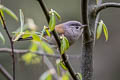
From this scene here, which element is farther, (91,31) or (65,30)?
(65,30)

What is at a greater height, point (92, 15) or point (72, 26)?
point (92, 15)

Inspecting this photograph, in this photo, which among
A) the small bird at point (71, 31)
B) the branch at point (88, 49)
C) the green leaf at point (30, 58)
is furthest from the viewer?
the green leaf at point (30, 58)

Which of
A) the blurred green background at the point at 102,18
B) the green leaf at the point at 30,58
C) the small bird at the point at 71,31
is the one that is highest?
the small bird at the point at 71,31

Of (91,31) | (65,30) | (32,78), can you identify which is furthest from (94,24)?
(32,78)

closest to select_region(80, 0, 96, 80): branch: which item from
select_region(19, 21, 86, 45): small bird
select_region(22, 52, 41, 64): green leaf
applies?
select_region(19, 21, 86, 45): small bird

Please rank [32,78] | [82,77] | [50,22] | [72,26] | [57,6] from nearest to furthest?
[50,22] < [82,77] < [72,26] < [32,78] < [57,6]

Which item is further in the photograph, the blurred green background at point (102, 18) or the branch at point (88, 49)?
the blurred green background at point (102, 18)

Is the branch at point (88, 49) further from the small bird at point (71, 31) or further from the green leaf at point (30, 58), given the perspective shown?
the green leaf at point (30, 58)

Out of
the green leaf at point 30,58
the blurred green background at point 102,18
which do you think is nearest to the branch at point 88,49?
the green leaf at point 30,58

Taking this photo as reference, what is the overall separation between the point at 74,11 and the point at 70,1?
17.7 inches

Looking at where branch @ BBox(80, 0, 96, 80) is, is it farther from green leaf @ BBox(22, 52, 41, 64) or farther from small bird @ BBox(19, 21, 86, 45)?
green leaf @ BBox(22, 52, 41, 64)

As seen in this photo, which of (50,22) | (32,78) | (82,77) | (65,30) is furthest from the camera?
(32,78)

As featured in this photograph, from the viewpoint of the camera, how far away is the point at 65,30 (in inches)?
99.8

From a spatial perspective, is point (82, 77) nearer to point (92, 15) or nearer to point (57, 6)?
point (92, 15)
